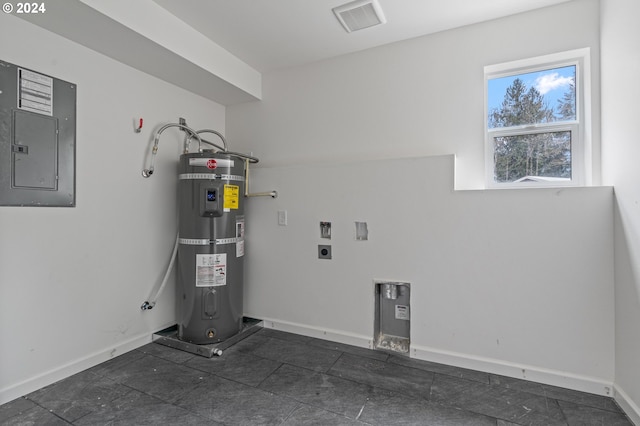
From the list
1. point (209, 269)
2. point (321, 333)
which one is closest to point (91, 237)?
point (209, 269)

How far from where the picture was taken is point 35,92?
1933mm

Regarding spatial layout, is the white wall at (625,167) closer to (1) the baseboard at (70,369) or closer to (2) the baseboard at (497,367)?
(2) the baseboard at (497,367)

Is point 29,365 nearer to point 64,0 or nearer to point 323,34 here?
point 64,0

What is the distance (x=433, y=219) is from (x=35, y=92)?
2794 mm

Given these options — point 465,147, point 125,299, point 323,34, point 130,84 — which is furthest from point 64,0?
point 465,147

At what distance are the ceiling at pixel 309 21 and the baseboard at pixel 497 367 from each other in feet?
8.19

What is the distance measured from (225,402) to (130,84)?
2.46 metres

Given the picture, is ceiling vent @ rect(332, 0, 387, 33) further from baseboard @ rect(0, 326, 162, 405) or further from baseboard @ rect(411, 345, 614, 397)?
baseboard @ rect(0, 326, 162, 405)

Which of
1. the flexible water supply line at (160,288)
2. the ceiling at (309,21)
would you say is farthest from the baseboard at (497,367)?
the ceiling at (309,21)

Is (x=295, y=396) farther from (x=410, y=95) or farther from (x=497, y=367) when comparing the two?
(x=410, y=95)

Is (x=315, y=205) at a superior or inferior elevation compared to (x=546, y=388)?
superior

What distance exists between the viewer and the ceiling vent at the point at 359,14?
217 cm

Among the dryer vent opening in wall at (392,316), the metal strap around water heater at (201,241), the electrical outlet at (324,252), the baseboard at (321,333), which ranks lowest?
the baseboard at (321,333)

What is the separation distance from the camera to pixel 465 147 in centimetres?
239
